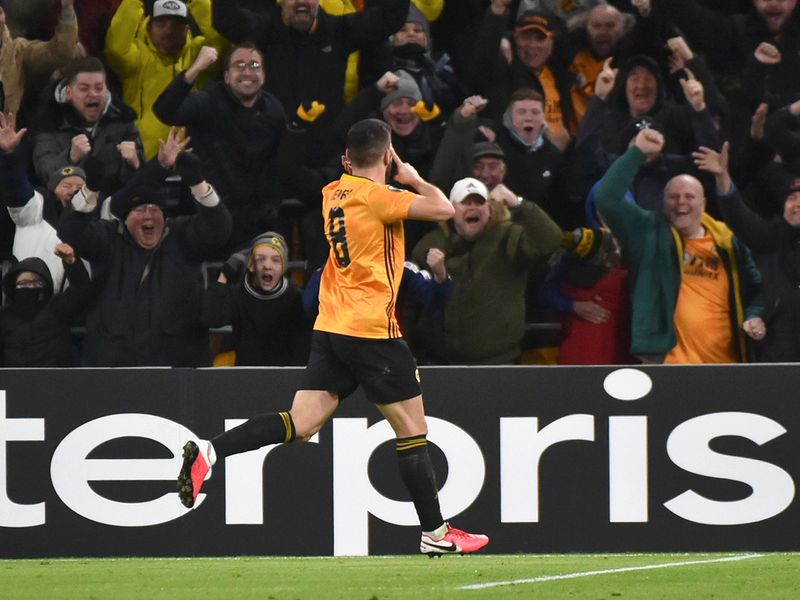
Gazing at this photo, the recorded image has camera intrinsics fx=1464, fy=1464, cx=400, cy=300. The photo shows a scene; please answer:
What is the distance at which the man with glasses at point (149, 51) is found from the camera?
1052cm

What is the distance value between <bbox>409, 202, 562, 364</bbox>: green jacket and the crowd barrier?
64cm

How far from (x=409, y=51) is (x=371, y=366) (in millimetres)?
4515

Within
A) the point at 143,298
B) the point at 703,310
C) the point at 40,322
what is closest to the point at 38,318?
the point at 40,322

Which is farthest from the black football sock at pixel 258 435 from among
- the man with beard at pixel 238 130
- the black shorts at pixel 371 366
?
the man with beard at pixel 238 130

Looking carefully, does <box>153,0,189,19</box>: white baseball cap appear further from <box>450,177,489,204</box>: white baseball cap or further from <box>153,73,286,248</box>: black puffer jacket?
<box>450,177,489,204</box>: white baseball cap

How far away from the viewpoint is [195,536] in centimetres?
856

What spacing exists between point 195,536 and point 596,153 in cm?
388

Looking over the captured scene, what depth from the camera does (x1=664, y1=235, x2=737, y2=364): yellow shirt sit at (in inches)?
370

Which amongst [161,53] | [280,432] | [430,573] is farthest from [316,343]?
[161,53]

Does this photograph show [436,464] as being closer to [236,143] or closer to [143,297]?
[143,297]

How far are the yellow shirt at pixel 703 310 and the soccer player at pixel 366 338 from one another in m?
3.03

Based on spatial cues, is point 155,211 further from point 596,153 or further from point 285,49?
point 596,153

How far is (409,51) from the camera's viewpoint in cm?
1070

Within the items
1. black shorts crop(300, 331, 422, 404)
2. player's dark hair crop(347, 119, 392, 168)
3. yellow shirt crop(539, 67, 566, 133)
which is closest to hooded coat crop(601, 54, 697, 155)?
yellow shirt crop(539, 67, 566, 133)
